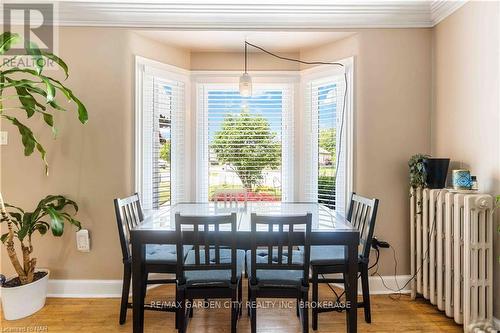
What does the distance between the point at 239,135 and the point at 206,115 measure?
45 cm

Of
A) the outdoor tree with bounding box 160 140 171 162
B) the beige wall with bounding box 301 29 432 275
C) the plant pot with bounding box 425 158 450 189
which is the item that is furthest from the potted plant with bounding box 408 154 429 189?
the outdoor tree with bounding box 160 140 171 162

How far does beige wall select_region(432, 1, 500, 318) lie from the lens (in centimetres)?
195

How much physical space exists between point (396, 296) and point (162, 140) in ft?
9.10

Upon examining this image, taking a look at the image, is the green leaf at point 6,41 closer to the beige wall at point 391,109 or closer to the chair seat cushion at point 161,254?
the chair seat cushion at point 161,254

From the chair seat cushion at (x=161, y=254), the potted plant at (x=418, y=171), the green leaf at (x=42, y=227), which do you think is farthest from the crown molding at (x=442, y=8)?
the green leaf at (x=42, y=227)

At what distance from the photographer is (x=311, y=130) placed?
305 centimetres

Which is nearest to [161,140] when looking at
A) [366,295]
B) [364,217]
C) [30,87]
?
[30,87]

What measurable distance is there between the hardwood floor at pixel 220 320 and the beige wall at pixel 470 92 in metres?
0.54

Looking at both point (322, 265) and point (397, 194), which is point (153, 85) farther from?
point (397, 194)

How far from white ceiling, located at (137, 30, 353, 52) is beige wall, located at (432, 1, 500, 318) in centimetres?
86

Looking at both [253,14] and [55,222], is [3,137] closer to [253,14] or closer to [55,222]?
[55,222]

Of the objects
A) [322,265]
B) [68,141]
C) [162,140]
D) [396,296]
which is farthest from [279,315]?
[68,141]

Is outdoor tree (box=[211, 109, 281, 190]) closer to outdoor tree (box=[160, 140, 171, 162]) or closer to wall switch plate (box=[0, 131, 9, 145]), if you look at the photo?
outdoor tree (box=[160, 140, 171, 162])

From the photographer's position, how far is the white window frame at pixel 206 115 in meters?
3.11
